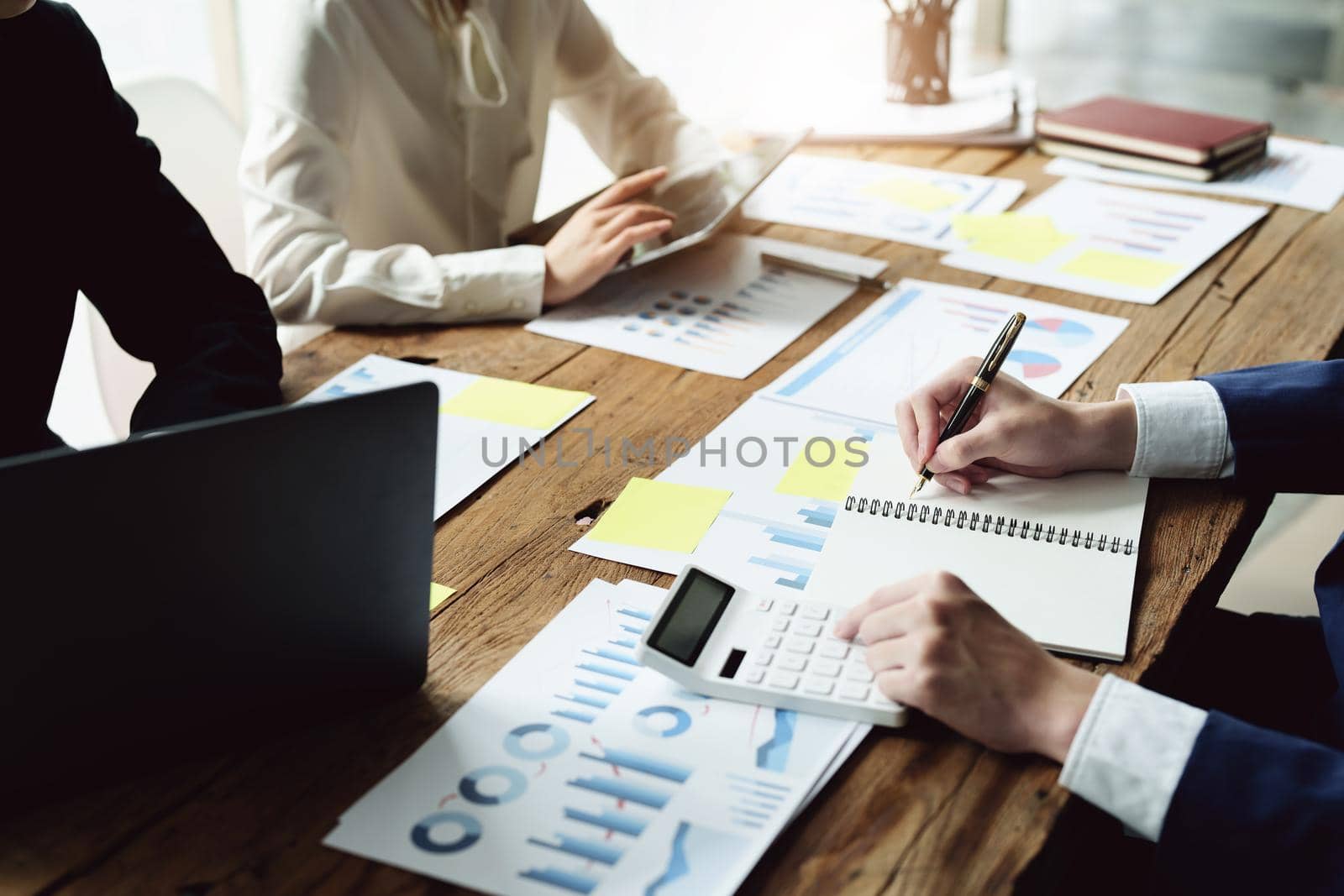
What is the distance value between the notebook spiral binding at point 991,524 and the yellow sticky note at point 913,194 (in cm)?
88

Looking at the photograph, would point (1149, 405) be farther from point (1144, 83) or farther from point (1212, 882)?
point (1144, 83)

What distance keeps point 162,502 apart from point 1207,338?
115cm

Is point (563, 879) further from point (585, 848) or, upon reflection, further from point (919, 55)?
point (919, 55)

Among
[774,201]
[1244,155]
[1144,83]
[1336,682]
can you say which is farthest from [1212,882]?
[1144,83]

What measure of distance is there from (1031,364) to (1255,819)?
0.66 meters

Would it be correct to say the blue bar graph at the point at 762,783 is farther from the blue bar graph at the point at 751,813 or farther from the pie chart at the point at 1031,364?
the pie chart at the point at 1031,364

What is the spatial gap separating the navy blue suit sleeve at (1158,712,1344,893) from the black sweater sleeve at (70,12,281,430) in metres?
0.88

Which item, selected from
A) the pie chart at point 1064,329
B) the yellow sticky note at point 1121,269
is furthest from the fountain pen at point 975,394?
the yellow sticky note at point 1121,269

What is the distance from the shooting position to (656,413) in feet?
4.00

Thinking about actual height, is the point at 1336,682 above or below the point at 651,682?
below

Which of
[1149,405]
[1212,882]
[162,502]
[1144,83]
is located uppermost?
[162,502]

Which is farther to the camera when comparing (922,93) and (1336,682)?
(922,93)

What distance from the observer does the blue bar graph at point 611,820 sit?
693 mm

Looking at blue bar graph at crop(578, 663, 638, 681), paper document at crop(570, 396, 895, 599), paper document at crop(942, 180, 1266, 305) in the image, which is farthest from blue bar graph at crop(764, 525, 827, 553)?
paper document at crop(942, 180, 1266, 305)
